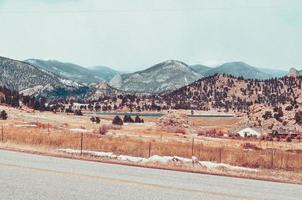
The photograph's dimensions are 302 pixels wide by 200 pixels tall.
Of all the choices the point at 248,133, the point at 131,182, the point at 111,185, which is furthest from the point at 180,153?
the point at 248,133

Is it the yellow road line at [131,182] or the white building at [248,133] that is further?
the white building at [248,133]

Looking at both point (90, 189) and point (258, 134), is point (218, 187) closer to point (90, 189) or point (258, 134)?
point (90, 189)

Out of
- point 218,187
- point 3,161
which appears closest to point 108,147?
point 3,161

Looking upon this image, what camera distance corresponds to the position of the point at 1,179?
11898 mm

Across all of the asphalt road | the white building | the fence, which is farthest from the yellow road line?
the white building

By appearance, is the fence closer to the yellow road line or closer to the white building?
the yellow road line

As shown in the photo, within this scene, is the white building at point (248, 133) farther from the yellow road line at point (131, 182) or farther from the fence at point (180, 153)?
the yellow road line at point (131, 182)

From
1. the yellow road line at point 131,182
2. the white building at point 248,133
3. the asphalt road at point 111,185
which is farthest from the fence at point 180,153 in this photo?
the white building at point 248,133

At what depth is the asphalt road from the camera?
1051 cm

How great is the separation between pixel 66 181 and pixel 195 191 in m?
3.09

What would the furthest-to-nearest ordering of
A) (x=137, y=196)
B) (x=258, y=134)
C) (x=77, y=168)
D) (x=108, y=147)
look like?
(x=258, y=134) < (x=108, y=147) < (x=77, y=168) < (x=137, y=196)

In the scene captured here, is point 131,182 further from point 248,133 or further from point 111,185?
point 248,133

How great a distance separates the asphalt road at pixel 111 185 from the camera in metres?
10.5

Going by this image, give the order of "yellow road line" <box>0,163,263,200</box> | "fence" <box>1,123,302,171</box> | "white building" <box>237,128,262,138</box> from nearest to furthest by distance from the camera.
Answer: "yellow road line" <box>0,163,263,200</box>, "fence" <box>1,123,302,171</box>, "white building" <box>237,128,262,138</box>
